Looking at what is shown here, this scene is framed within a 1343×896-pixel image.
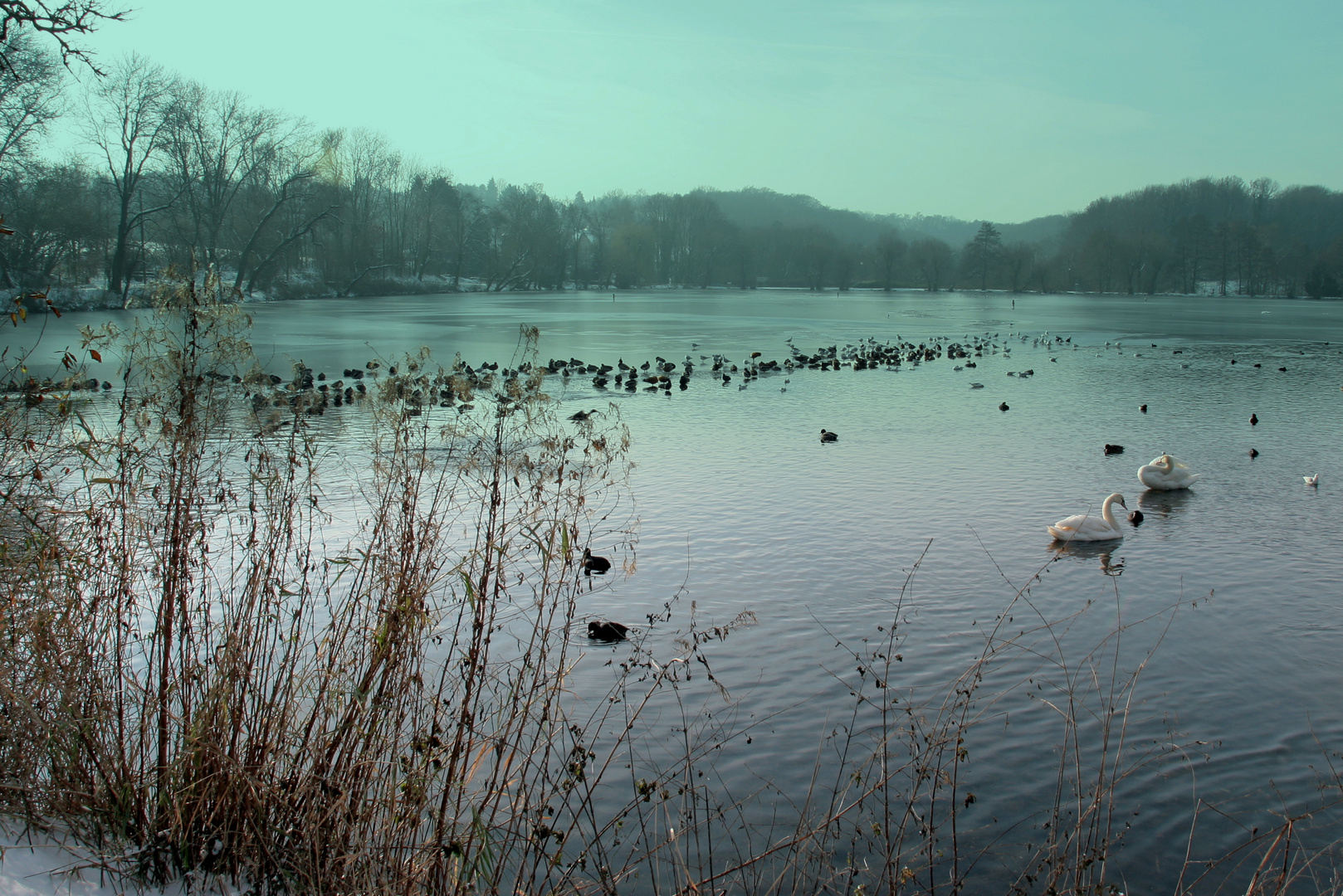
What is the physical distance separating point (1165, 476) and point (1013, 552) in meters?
3.51

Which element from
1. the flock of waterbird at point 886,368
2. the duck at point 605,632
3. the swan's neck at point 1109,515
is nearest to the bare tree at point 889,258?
the flock of waterbird at point 886,368

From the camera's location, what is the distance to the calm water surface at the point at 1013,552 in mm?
5062

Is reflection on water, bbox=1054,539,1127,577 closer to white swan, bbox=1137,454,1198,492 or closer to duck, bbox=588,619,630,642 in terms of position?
white swan, bbox=1137,454,1198,492

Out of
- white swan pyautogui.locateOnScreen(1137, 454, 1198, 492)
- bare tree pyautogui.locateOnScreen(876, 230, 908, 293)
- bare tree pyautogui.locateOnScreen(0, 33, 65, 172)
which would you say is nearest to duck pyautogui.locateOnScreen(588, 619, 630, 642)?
white swan pyautogui.locateOnScreen(1137, 454, 1198, 492)

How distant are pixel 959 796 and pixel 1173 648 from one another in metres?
2.66

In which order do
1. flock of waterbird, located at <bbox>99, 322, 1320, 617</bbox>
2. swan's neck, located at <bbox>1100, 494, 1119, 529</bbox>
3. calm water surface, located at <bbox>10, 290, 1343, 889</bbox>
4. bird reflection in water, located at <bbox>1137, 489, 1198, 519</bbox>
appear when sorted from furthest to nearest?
bird reflection in water, located at <bbox>1137, 489, 1198, 519</bbox> < swan's neck, located at <bbox>1100, 494, 1119, 529</bbox> < calm water surface, located at <bbox>10, 290, 1343, 889</bbox> < flock of waterbird, located at <bbox>99, 322, 1320, 617</bbox>

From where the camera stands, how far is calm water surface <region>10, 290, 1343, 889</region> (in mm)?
5062

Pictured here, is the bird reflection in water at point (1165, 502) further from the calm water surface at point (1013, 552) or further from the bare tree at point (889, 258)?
the bare tree at point (889, 258)

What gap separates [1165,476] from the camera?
1074cm

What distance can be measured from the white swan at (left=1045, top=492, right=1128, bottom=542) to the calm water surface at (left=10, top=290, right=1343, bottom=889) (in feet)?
0.46

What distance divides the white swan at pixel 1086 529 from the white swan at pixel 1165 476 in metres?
2.23

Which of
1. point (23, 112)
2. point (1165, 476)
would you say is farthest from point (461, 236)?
point (1165, 476)

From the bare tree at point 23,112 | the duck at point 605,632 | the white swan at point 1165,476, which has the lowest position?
the duck at point 605,632

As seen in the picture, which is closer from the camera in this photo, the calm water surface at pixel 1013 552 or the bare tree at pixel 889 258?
the calm water surface at pixel 1013 552
